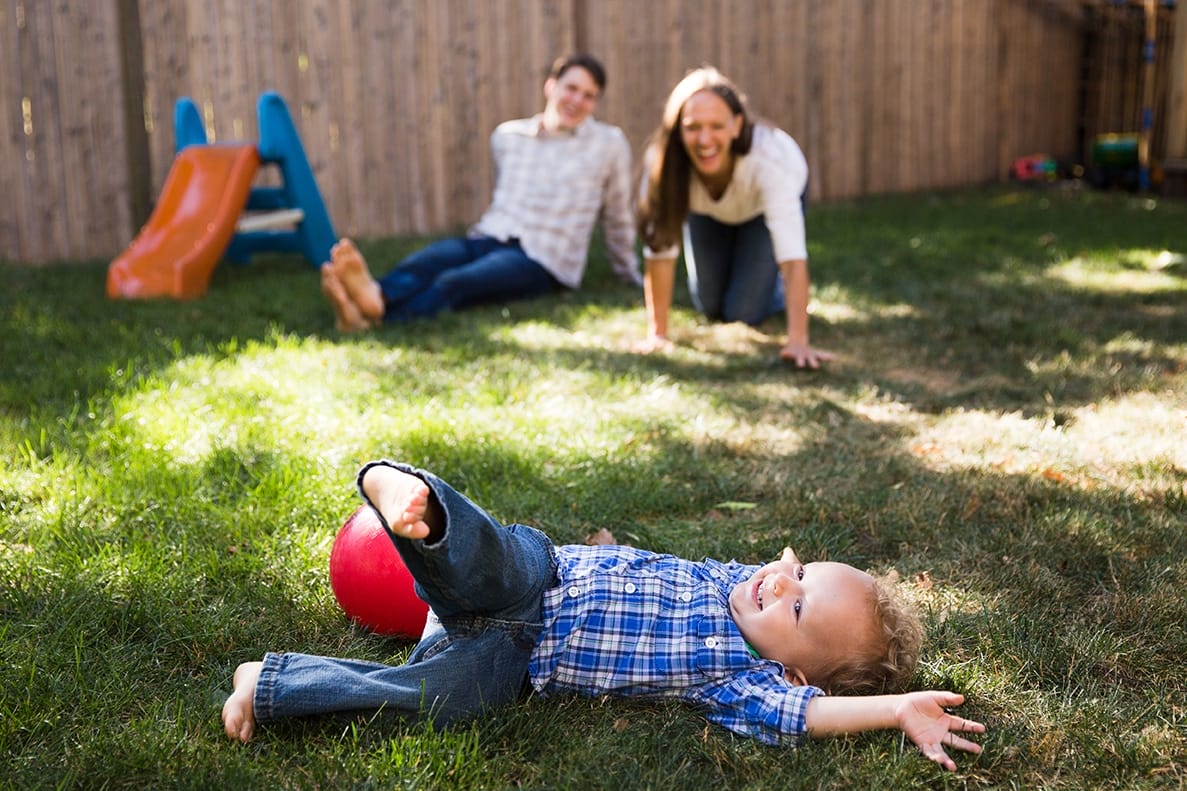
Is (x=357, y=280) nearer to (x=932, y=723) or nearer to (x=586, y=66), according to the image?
(x=586, y=66)

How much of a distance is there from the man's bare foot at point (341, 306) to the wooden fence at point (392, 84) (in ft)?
10.1

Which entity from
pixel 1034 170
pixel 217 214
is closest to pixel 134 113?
pixel 217 214

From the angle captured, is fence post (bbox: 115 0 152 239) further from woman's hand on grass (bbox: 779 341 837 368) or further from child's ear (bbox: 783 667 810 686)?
child's ear (bbox: 783 667 810 686)

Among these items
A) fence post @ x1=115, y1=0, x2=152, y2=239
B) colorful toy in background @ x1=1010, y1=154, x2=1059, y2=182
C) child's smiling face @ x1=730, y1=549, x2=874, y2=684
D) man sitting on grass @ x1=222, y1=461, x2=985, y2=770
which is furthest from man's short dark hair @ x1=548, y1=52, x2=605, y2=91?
colorful toy in background @ x1=1010, y1=154, x2=1059, y2=182

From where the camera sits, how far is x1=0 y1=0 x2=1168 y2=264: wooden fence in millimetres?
7070

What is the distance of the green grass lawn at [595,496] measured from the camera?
6.36ft

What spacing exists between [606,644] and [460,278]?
3.71m

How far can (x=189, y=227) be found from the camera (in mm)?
6344

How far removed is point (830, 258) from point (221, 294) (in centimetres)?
363

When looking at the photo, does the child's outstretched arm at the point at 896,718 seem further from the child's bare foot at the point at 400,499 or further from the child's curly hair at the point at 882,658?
the child's bare foot at the point at 400,499

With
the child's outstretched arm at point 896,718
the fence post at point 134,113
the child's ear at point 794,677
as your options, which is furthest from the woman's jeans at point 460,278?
the child's outstretched arm at point 896,718

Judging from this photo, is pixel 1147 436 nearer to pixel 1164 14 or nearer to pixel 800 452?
pixel 800 452

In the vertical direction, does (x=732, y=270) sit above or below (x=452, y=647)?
above

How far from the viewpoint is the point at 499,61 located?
27.8 feet
